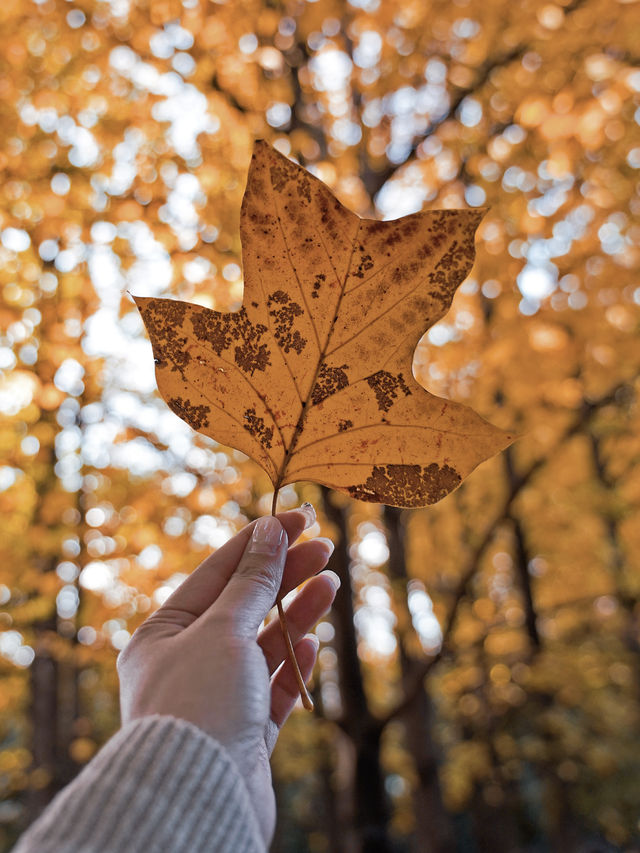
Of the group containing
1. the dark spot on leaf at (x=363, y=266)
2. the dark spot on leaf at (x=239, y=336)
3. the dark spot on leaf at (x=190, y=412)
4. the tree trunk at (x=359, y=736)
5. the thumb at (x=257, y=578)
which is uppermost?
the dark spot on leaf at (x=363, y=266)

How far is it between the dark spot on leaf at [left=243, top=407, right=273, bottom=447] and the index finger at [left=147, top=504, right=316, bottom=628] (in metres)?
0.16

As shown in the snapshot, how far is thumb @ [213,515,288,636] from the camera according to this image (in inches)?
34.8

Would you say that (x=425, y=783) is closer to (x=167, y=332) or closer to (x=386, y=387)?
(x=386, y=387)

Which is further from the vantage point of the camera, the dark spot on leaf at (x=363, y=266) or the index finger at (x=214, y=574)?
the index finger at (x=214, y=574)

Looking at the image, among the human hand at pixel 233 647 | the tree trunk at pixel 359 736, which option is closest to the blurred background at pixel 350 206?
the tree trunk at pixel 359 736

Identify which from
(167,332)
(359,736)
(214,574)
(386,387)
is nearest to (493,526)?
(359,736)

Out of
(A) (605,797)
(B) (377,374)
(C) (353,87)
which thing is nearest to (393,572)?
(C) (353,87)

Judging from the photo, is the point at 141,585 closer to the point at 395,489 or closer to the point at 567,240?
the point at 567,240

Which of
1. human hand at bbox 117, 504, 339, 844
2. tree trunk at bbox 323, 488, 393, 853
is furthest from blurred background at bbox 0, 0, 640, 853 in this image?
human hand at bbox 117, 504, 339, 844

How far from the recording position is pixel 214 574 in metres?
1.00

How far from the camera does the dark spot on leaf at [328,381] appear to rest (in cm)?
83

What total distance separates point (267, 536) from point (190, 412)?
241 mm

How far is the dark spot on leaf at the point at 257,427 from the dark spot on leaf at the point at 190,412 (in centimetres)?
5

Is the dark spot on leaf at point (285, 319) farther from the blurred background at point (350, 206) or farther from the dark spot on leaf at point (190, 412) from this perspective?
the blurred background at point (350, 206)
